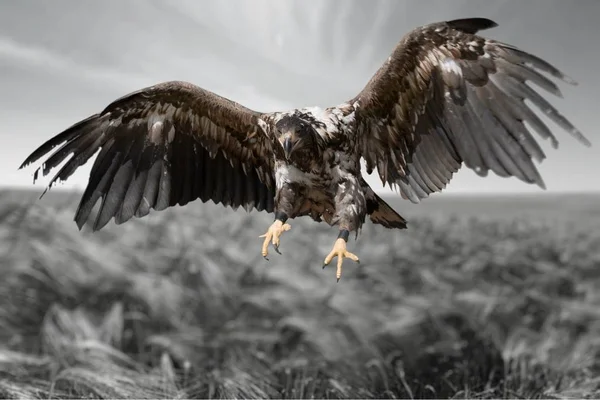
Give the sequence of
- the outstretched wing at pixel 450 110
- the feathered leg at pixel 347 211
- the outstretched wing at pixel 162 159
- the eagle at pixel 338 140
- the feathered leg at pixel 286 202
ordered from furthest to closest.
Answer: the outstretched wing at pixel 162 159 < the outstretched wing at pixel 450 110 < the eagle at pixel 338 140 < the feathered leg at pixel 286 202 < the feathered leg at pixel 347 211

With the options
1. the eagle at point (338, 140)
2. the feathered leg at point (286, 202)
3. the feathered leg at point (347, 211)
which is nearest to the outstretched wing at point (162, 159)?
the eagle at point (338, 140)

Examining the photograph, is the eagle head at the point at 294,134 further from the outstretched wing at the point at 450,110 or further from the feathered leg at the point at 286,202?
the outstretched wing at the point at 450,110

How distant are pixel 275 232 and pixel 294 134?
40 cm

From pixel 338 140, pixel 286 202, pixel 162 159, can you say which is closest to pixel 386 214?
pixel 338 140

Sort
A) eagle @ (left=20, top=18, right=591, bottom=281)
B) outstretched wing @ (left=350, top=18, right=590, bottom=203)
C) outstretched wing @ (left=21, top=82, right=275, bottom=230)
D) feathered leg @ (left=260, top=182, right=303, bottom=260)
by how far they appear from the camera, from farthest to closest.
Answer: outstretched wing @ (left=21, top=82, right=275, bottom=230), outstretched wing @ (left=350, top=18, right=590, bottom=203), eagle @ (left=20, top=18, right=591, bottom=281), feathered leg @ (left=260, top=182, right=303, bottom=260)

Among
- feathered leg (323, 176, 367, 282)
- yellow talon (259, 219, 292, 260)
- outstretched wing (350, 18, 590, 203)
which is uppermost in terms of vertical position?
outstretched wing (350, 18, 590, 203)

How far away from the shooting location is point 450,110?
3.12 meters

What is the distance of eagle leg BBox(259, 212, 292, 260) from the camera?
2336mm

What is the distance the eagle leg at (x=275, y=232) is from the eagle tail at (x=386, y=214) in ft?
1.81

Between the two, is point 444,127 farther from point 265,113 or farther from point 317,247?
point 317,247

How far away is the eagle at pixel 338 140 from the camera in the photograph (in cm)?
261

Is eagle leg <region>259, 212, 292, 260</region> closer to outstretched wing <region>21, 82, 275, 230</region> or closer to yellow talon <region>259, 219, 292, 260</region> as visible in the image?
yellow talon <region>259, 219, 292, 260</region>

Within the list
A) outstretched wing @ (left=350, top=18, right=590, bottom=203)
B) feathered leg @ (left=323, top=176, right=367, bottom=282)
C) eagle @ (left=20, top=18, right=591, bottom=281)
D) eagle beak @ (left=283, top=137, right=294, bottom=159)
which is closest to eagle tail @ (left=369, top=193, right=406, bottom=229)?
eagle @ (left=20, top=18, right=591, bottom=281)

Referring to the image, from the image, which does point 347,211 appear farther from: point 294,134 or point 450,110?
point 450,110
